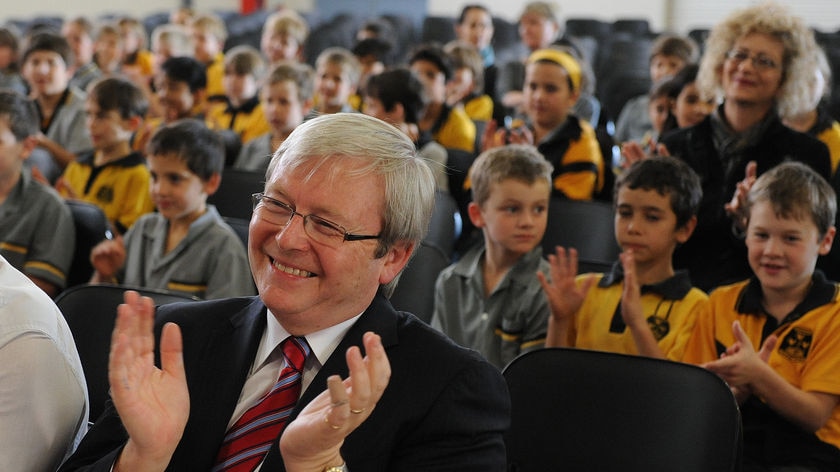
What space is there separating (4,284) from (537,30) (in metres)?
6.22

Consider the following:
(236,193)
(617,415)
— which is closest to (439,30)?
(236,193)

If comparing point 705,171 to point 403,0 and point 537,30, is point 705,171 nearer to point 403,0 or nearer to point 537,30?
point 537,30

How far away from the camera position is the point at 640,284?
2.66 m

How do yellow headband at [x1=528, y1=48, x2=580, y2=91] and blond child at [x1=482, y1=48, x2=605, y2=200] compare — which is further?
yellow headband at [x1=528, y1=48, x2=580, y2=91]

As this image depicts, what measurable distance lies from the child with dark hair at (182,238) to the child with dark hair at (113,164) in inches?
26.3

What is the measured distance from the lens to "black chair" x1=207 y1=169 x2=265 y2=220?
372 centimetres

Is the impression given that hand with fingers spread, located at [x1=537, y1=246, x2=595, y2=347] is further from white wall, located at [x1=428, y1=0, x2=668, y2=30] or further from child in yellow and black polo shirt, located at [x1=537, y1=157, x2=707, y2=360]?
→ white wall, located at [x1=428, y1=0, x2=668, y2=30]

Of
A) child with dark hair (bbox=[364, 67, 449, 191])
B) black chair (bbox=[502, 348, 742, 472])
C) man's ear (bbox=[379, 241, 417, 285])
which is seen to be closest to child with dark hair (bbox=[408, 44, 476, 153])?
child with dark hair (bbox=[364, 67, 449, 191])

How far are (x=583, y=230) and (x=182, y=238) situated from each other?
130 centimetres

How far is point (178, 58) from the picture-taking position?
5633 millimetres

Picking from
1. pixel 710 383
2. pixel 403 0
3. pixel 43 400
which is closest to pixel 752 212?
pixel 710 383

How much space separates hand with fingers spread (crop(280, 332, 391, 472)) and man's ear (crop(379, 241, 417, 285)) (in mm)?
306

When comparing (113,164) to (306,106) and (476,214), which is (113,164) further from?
(476,214)

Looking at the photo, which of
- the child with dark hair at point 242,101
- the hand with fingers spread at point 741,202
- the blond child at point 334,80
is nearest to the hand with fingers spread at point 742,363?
the hand with fingers spread at point 741,202
